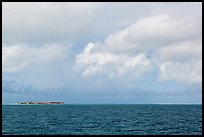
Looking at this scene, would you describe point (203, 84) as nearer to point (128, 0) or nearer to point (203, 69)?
point (203, 69)

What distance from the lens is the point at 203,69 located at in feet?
22.7

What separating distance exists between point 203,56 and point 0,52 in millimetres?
4565

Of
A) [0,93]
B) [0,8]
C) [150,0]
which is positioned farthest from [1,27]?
[150,0]

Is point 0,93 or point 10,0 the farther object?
point 10,0

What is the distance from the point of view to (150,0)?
22.9ft

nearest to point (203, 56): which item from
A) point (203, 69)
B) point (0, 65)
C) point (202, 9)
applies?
point (203, 69)

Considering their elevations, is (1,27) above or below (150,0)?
below

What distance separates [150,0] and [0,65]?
12.1 ft

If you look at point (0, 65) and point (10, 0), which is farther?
point (10, 0)

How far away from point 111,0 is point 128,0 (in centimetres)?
39

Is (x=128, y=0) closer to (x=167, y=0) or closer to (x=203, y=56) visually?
(x=167, y=0)

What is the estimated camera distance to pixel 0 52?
707 centimetres

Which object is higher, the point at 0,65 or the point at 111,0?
Answer: the point at 111,0

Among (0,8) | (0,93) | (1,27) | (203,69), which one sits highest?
(0,8)
